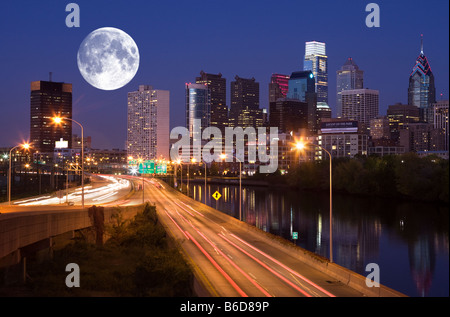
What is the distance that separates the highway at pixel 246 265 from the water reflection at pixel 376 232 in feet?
22.3

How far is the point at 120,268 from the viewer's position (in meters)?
30.8

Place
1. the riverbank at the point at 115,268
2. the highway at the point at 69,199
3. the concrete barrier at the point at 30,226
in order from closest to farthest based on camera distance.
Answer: the concrete barrier at the point at 30,226
the riverbank at the point at 115,268
the highway at the point at 69,199

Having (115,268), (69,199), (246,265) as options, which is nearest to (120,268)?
(115,268)

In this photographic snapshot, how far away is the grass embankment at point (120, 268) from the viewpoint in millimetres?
22645

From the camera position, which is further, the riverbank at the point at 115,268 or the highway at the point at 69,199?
the highway at the point at 69,199

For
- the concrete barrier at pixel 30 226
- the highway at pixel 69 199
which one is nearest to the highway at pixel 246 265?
the concrete barrier at pixel 30 226

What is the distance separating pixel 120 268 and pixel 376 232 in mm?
42618

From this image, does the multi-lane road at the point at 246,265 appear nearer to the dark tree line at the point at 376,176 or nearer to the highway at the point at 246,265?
the highway at the point at 246,265

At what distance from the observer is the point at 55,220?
30344 mm

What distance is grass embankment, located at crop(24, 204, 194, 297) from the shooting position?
2265 cm

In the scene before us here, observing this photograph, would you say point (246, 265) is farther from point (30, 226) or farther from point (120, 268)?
point (30, 226)

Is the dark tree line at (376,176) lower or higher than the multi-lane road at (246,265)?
higher

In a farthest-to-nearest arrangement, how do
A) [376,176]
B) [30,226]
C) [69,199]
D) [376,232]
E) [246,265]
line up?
[376,176]
[69,199]
[376,232]
[246,265]
[30,226]
